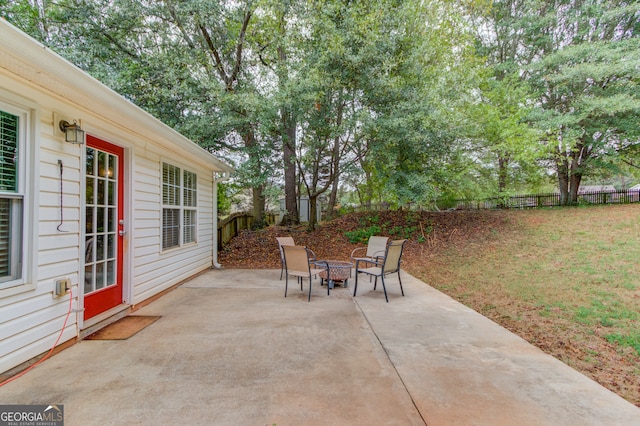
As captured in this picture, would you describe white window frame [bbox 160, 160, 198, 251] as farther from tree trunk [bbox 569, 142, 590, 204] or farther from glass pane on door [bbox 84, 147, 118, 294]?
tree trunk [bbox 569, 142, 590, 204]

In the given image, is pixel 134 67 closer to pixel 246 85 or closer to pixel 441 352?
pixel 246 85

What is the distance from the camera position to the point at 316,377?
221cm

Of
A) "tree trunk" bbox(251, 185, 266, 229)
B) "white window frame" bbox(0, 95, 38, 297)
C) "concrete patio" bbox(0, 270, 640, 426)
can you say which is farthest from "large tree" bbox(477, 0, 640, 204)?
"white window frame" bbox(0, 95, 38, 297)

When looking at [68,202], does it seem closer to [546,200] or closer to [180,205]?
[180,205]

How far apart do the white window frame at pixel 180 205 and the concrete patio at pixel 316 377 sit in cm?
169

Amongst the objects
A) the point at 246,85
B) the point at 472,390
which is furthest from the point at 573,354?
the point at 246,85

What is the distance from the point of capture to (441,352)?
266cm

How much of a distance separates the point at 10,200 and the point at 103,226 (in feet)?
3.50

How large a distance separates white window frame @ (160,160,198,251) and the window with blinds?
2127 millimetres

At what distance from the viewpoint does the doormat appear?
2.91 meters

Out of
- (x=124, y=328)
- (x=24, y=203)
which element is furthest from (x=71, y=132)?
(x=124, y=328)

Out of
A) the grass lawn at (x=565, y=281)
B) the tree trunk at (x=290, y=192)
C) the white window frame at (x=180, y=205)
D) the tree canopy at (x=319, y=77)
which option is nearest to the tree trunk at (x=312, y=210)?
the tree canopy at (x=319, y=77)

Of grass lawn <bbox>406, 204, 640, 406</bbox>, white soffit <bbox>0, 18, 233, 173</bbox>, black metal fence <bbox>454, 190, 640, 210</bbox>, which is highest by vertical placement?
white soffit <bbox>0, 18, 233, 173</bbox>

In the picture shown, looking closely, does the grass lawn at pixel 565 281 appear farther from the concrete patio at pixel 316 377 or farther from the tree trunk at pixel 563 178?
the tree trunk at pixel 563 178
